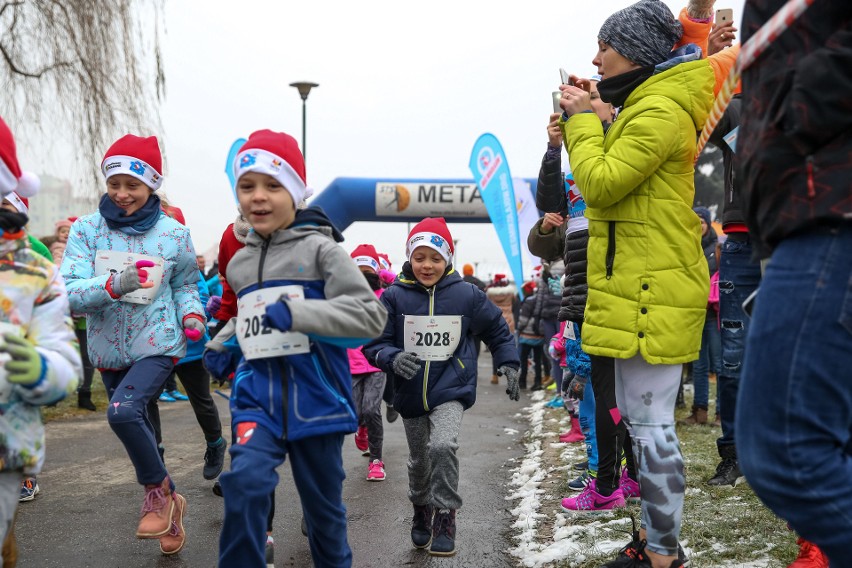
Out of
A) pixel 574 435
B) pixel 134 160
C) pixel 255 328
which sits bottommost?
pixel 574 435

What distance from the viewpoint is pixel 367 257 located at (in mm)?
7730

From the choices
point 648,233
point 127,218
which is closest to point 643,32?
point 648,233

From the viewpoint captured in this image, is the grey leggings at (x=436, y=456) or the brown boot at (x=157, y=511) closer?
the brown boot at (x=157, y=511)

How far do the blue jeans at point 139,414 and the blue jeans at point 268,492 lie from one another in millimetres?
1338

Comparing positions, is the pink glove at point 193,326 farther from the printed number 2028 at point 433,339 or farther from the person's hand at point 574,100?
the person's hand at point 574,100

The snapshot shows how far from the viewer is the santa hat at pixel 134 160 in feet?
14.8

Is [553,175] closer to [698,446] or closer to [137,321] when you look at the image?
[137,321]

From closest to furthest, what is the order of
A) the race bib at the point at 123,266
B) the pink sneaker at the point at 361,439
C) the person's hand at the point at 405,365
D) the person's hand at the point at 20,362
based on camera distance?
the person's hand at the point at 20,362
the person's hand at the point at 405,365
the race bib at the point at 123,266
the pink sneaker at the point at 361,439

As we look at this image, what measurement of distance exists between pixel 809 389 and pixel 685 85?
179 cm

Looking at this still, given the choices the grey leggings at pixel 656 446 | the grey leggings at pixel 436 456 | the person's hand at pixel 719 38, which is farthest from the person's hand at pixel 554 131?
the grey leggings at pixel 436 456

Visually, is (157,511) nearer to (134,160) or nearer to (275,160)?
(134,160)

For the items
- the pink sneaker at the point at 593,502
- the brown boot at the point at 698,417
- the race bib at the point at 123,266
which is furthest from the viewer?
the brown boot at the point at 698,417

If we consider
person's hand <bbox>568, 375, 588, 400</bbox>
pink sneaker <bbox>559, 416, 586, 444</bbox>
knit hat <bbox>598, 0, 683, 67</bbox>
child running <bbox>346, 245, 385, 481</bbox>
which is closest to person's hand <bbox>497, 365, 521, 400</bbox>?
person's hand <bbox>568, 375, 588, 400</bbox>

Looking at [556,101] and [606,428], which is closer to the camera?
[556,101]
